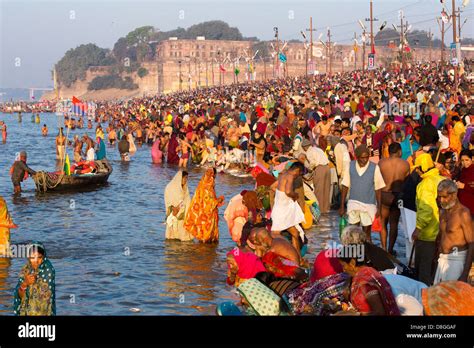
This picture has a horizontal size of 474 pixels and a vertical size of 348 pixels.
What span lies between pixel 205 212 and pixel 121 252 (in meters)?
1.78

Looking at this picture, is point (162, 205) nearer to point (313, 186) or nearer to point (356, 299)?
point (313, 186)

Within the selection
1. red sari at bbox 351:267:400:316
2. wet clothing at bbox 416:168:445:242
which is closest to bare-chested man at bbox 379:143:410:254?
wet clothing at bbox 416:168:445:242

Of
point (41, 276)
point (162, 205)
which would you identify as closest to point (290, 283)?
point (41, 276)

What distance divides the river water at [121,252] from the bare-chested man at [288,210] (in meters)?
1.07

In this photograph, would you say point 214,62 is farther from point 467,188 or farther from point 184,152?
point 467,188

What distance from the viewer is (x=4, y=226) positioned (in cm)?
1345

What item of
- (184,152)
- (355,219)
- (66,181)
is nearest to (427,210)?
(355,219)

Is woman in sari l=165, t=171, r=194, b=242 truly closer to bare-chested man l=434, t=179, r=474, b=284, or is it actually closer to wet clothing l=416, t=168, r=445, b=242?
wet clothing l=416, t=168, r=445, b=242

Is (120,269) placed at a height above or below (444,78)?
below

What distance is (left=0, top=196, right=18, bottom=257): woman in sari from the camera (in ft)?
44.1

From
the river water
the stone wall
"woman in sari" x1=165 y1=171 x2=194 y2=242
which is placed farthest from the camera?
the stone wall

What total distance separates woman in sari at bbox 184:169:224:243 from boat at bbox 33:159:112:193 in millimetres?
9819

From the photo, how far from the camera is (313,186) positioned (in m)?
17.3
